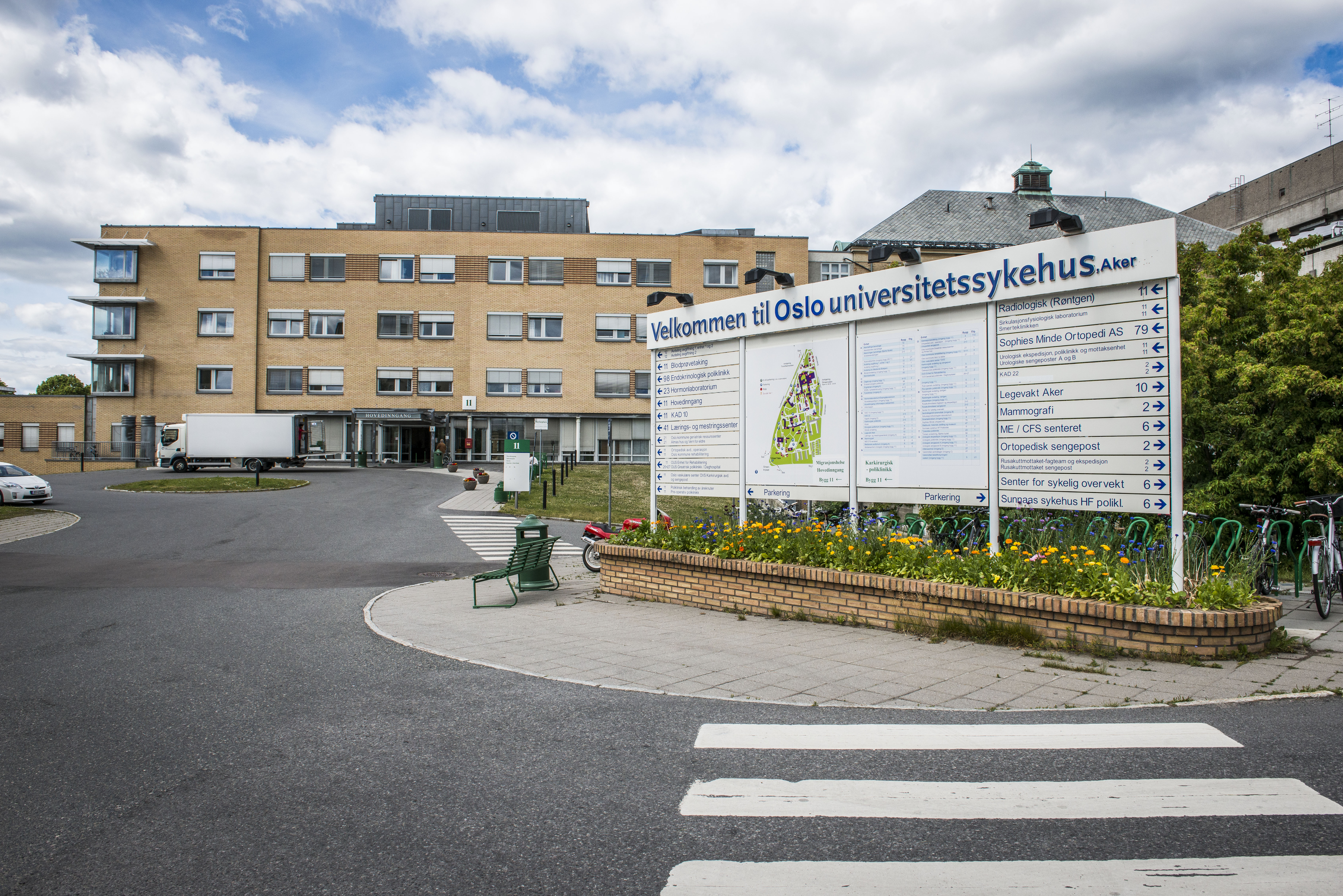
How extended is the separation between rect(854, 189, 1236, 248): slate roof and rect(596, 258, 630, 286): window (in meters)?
14.4

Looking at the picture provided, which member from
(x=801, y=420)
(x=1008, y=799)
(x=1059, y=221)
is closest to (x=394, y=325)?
(x=801, y=420)

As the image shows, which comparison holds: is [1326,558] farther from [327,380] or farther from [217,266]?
[217,266]

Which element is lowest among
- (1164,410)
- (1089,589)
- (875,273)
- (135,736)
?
(135,736)

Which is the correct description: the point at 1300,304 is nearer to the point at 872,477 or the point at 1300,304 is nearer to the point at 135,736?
the point at 872,477

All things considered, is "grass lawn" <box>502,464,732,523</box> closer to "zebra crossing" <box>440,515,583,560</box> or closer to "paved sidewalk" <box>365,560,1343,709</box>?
"zebra crossing" <box>440,515,583,560</box>

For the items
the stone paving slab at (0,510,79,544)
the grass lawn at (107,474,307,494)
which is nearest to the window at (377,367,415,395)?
the grass lawn at (107,474,307,494)

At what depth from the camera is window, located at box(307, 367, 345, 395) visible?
1980 inches

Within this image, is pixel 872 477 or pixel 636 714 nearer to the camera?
pixel 636 714

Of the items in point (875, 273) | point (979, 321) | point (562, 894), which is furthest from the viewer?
point (875, 273)

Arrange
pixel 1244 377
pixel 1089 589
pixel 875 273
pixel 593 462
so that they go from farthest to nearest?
pixel 593 462
pixel 1244 377
pixel 875 273
pixel 1089 589

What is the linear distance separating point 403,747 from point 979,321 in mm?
6426

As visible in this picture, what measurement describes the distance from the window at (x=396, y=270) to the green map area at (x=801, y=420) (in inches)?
1794

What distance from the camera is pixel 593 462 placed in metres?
51.1

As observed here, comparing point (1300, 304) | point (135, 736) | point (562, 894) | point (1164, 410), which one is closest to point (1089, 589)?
point (1164, 410)
